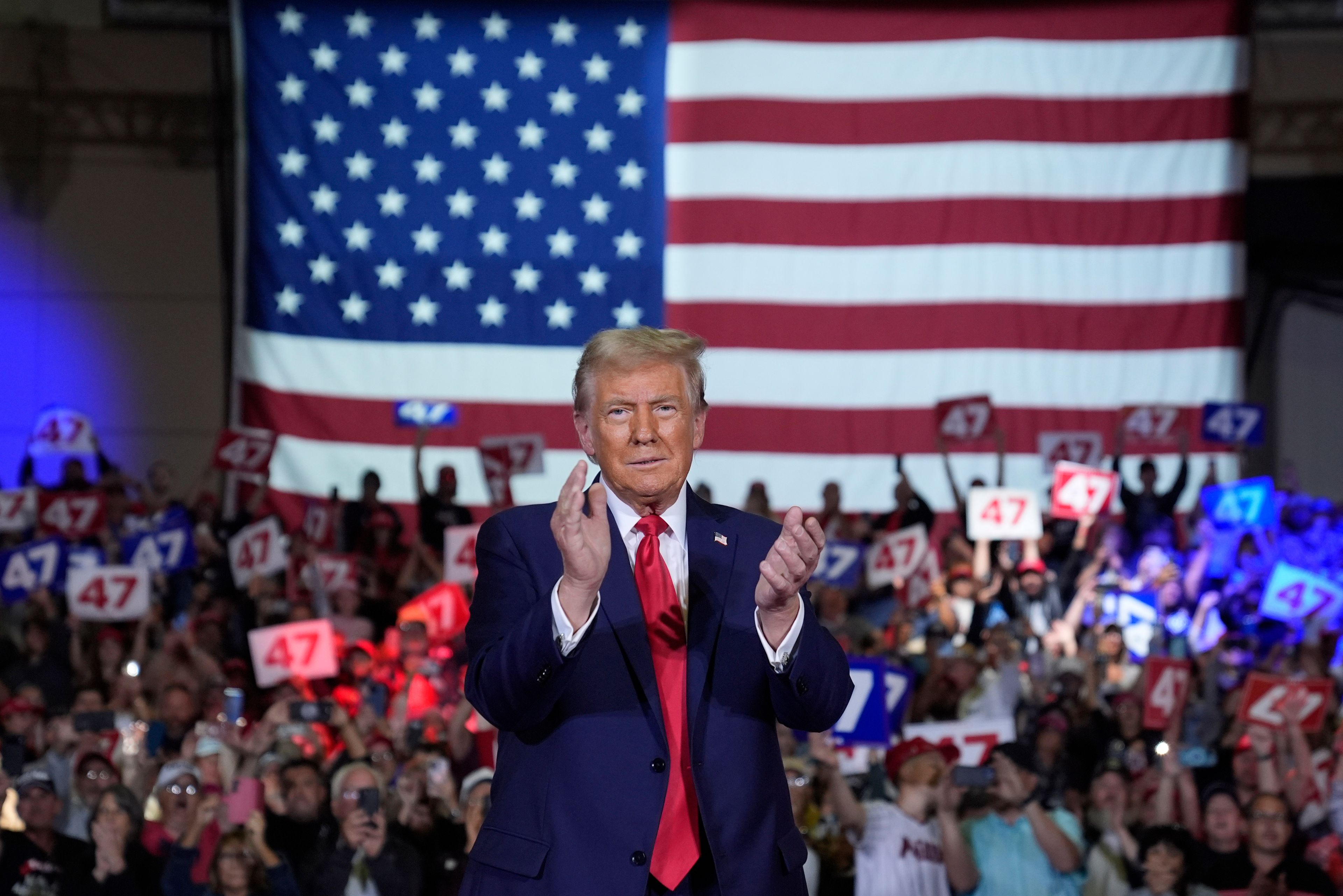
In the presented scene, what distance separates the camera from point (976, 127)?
1275 centimetres

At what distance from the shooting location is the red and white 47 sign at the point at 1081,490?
1056 centimetres

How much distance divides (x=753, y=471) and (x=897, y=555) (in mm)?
3115

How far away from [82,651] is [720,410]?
5.21 metres

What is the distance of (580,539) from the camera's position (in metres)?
2.03

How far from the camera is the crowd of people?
5590mm

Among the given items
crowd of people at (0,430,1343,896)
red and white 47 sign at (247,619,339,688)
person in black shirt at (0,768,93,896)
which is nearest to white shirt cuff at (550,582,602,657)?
crowd of people at (0,430,1343,896)

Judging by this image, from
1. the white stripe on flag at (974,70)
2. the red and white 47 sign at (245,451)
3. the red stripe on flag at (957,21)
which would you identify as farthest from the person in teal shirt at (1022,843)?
the red stripe on flag at (957,21)

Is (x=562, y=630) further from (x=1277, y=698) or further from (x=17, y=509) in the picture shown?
(x=17, y=509)

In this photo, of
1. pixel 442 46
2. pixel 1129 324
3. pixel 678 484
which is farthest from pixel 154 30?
pixel 678 484

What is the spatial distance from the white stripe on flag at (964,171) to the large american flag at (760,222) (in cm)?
2

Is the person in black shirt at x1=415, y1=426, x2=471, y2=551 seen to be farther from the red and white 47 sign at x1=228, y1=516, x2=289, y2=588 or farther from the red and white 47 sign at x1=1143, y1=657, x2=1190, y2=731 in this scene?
the red and white 47 sign at x1=1143, y1=657, x2=1190, y2=731

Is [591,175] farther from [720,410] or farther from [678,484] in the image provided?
[678,484]

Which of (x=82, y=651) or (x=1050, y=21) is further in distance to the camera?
(x=1050, y=21)

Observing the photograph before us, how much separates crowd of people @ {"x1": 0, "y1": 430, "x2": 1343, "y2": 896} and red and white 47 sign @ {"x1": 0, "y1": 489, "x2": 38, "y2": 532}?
0.16 m
